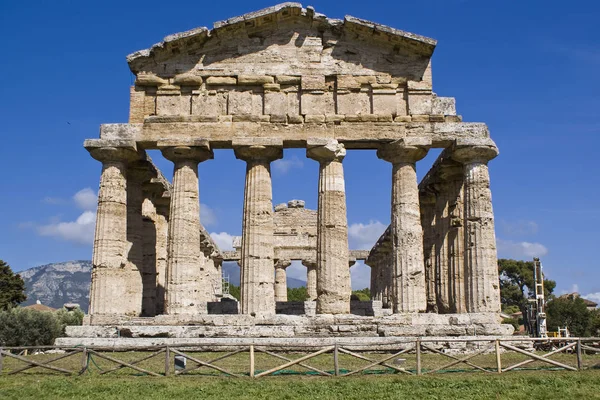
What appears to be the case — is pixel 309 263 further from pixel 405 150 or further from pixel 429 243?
pixel 405 150

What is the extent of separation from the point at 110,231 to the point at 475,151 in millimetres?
14317

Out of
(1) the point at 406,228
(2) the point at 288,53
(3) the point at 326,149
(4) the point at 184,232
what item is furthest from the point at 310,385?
(2) the point at 288,53

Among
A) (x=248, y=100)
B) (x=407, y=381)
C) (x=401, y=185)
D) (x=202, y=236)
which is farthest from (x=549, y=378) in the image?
(x=202, y=236)

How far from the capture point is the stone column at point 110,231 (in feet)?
83.5

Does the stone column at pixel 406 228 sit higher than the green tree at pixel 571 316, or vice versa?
the stone column at pixel 406 228

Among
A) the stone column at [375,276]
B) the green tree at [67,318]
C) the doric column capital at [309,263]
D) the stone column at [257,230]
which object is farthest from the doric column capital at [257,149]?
the stone column at [375,276]

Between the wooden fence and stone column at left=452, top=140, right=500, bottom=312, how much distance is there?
2339mm

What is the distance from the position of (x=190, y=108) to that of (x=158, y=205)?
8.14 metres

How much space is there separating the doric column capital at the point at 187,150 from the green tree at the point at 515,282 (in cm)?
6136

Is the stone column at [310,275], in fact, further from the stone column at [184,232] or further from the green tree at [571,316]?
the green tree at [571,316]

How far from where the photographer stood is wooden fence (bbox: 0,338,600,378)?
55.5 ft

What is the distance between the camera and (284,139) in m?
26.0

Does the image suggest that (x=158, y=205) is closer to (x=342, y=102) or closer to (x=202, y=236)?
(x=202, y=236)

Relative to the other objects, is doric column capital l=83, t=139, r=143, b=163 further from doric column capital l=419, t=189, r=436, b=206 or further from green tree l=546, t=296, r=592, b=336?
green tree l=546, t=296, r=592, b=336
